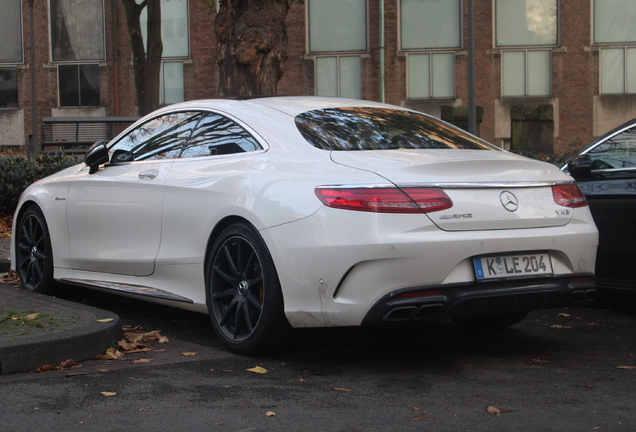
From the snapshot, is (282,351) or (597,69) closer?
(282,351)

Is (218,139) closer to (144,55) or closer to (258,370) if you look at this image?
(258,370)

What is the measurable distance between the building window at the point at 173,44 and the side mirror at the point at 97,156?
23.4 metres

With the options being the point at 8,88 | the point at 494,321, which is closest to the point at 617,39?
the point at 8,88

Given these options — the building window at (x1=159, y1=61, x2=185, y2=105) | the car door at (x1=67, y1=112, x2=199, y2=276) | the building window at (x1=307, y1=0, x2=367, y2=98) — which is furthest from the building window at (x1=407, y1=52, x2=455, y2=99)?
the car door at (x1=67, y1=112, x2=199, y2=276)

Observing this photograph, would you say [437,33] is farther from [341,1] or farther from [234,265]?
[234,265]

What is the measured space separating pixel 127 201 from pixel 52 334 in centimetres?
130

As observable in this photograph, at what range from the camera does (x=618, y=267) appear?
6.05 metres

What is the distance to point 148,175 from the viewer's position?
18.4 feet

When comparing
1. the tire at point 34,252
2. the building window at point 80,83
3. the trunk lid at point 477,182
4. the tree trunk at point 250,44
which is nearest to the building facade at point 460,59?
the building window at point 80,83

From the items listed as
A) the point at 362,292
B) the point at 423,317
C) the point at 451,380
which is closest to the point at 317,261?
the point at 362,292

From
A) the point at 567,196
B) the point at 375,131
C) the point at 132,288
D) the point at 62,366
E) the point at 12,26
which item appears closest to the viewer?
the point at 62,366

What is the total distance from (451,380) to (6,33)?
96.8ft

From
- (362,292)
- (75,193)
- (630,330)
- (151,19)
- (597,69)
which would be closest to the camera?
(362,292)

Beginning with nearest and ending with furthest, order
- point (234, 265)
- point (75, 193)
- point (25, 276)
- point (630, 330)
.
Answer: point (234, 265)
point (630, 330)
point (75, 193)
point (25, 276)
